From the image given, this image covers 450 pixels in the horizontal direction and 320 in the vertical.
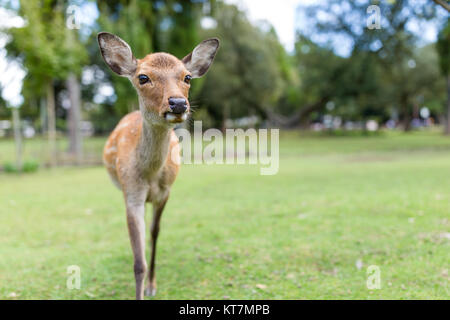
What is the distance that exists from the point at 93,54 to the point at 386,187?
2450cm

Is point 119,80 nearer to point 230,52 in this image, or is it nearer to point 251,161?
point 251,161

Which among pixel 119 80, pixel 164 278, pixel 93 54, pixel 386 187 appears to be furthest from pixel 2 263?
pixel 93 54

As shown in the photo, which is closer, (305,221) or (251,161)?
(305,221)

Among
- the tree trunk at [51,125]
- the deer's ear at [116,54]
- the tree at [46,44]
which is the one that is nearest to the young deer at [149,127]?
the deer's ear at [116,54]

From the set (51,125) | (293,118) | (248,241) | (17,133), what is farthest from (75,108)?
(293,118)

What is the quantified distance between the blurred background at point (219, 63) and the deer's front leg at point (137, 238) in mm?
2737

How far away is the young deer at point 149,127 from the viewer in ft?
9.56

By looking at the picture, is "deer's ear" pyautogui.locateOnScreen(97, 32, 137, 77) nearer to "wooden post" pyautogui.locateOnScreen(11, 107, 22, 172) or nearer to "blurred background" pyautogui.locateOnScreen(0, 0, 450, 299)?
"blurred background" pyautogui.locateOnScreen(0, 0, 450, 299)

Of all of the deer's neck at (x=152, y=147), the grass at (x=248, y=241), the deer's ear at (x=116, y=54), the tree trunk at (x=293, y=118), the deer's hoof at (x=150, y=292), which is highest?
the tree trunk at (x=293, y=118)

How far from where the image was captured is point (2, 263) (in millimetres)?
4867

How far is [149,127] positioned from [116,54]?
634 mm

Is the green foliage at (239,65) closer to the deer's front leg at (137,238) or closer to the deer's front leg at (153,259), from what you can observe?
the deer's front leg at (153,259)

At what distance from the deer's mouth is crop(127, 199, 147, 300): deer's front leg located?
1085 mm

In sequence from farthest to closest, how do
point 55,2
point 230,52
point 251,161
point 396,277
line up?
point 230,52 → point 251,161 → point 55,2 → point 396,277
